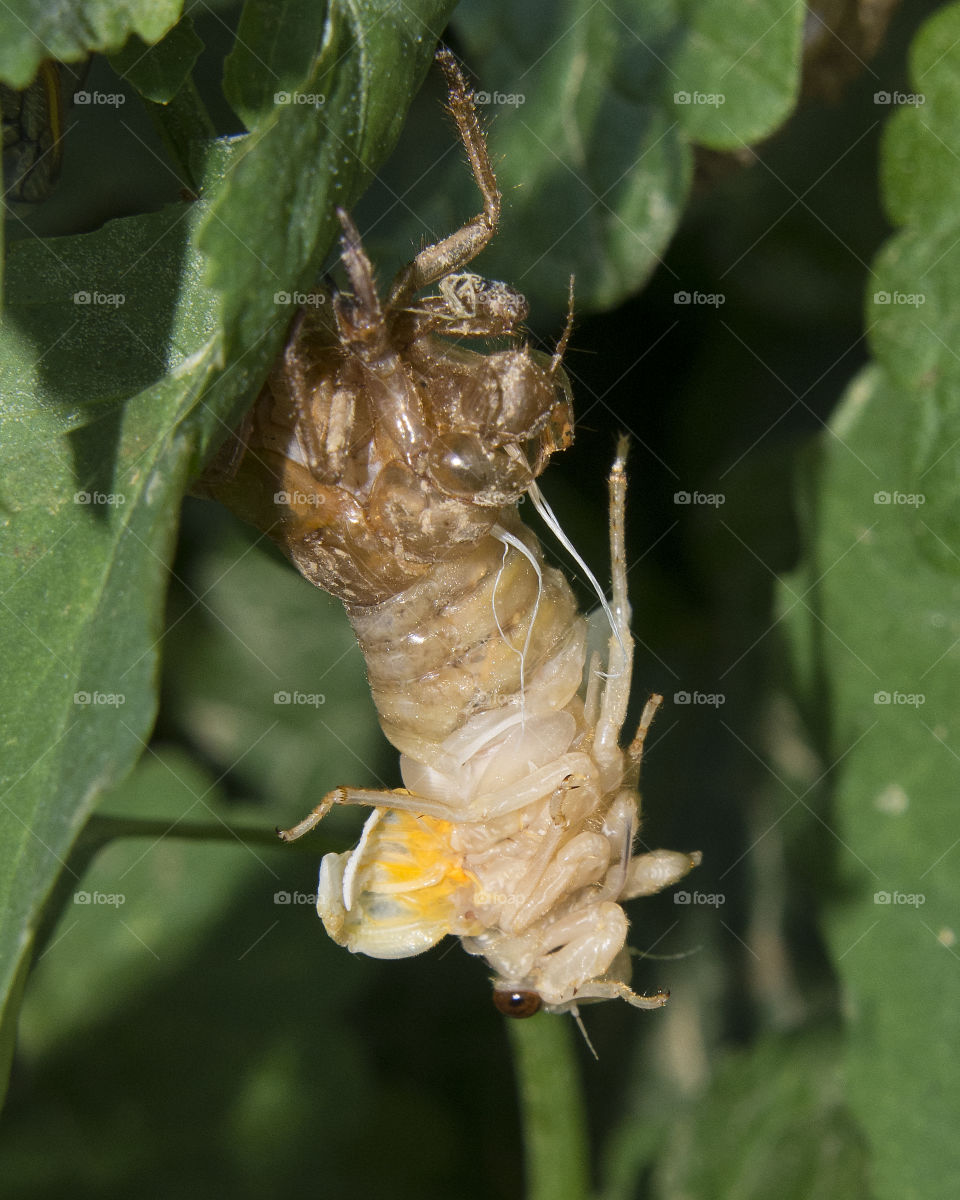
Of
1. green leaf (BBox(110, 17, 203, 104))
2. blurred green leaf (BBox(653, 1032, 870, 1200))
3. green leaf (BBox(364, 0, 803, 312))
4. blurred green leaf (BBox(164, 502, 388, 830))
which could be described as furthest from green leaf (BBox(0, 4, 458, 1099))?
blurred green leaf (BBox(653, 1032, 870, 1200))

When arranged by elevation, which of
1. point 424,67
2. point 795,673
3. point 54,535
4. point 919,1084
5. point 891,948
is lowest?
point 919,1084

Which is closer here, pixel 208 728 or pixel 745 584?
pixel 745 584

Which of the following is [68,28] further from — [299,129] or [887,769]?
[887,769]

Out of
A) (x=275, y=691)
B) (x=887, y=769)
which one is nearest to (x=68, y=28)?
(x=275, y=691)

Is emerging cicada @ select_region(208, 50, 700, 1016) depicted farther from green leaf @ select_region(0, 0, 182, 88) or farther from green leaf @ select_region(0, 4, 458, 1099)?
green leaf @ select_region(0, 0, 182, 88)

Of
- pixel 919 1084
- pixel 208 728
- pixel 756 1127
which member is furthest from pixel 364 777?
pixel 919 1084

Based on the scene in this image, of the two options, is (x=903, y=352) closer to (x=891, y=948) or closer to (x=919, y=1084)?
(x=891, y=948)

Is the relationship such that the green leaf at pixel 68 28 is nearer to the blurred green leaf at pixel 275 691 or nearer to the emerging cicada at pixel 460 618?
the emerging cicada at pixel 460 618
